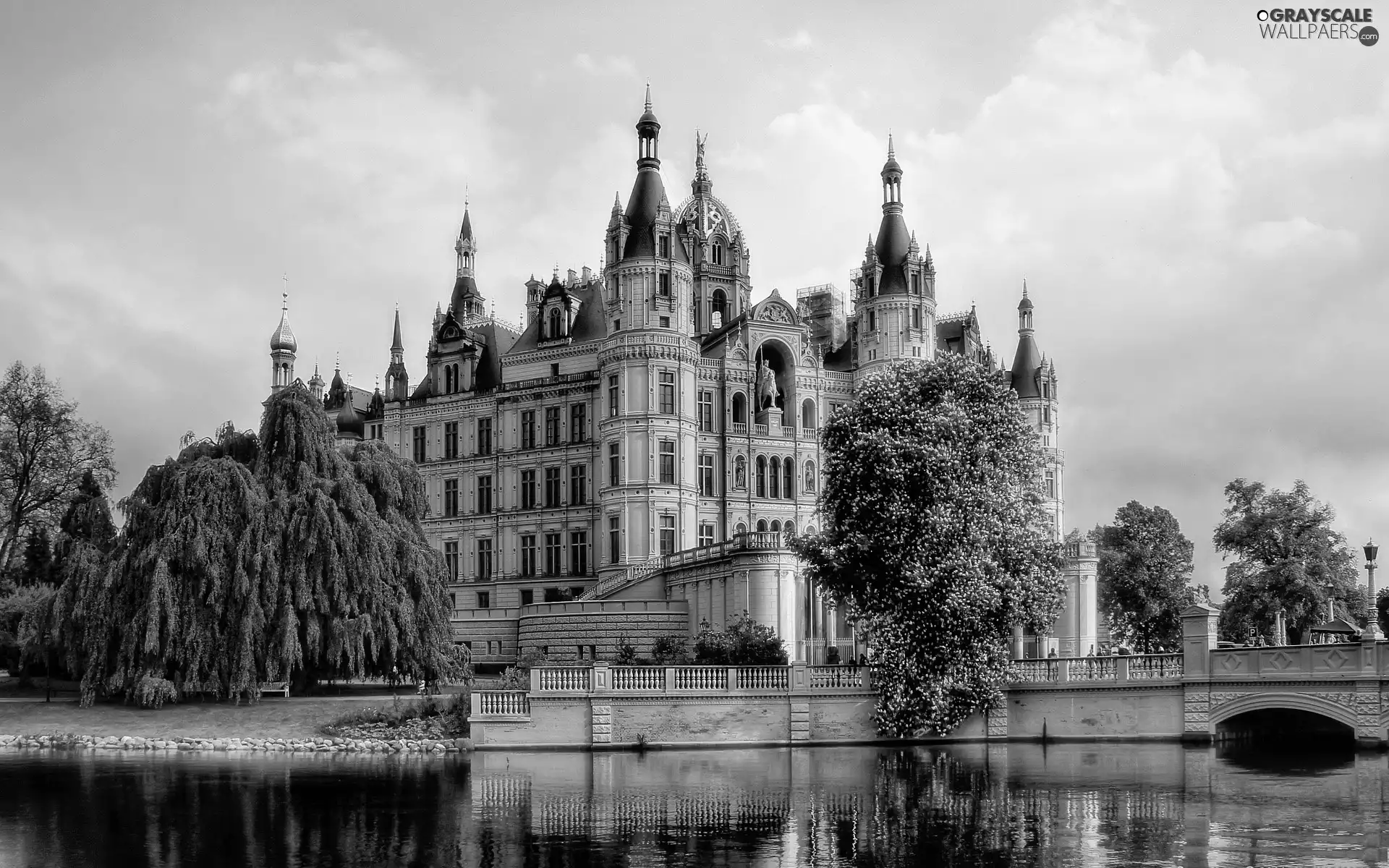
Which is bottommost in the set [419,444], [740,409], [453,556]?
[453,556]

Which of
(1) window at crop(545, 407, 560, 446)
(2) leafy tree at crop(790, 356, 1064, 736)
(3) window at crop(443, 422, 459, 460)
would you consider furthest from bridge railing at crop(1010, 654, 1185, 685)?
(3) window at crop(443, 422, 459, 460)

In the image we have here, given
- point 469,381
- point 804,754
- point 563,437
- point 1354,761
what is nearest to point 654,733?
point 804,754

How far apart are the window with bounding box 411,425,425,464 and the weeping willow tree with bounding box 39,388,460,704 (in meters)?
31.1

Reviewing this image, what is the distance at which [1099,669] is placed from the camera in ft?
138

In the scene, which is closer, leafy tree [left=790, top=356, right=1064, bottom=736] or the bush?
leafy tree [left=790, top=356, right=1064, bottom=736]

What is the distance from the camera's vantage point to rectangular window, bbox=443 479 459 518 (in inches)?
3056

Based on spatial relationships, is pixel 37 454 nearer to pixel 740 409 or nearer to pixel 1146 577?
pixel 740 409

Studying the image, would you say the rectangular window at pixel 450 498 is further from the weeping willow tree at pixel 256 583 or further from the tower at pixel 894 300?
the weeping willow tree at pixel 256 583

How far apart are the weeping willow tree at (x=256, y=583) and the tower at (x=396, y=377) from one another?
33.7 m

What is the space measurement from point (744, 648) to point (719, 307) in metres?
38.1

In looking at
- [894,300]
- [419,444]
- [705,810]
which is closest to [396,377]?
[419,444]

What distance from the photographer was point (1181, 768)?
32562 mm

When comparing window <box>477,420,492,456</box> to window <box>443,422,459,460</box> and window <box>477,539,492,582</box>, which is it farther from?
window <box>477,539,492,582</box>

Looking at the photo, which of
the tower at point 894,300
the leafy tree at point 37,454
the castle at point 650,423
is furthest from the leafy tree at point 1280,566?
the leafy tree at point 37,454
